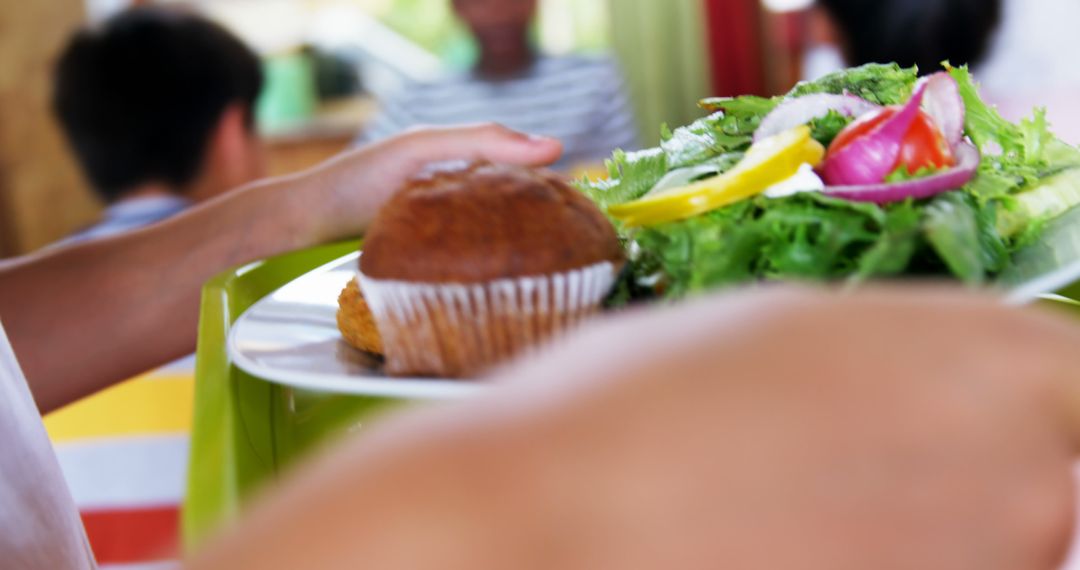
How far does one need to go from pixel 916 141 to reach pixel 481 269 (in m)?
0.34

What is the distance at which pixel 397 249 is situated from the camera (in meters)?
0.71

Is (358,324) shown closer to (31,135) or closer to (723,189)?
(723,189)

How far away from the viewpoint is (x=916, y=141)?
80 centimetres

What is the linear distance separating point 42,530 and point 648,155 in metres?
0.61

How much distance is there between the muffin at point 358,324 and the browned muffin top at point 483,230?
35 millimetres

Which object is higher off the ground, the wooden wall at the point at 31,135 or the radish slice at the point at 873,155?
the radish slice at the point at 873,155

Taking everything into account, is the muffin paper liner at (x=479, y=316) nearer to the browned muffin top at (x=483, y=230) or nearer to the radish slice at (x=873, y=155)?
the browned muffin top at (x=483, y=230)

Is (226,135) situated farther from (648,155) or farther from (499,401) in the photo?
(499,401)

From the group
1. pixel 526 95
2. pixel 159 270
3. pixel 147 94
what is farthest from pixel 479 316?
pixel 526 95

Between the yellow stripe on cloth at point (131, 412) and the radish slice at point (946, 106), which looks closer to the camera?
the radish slice at point (946, 106)

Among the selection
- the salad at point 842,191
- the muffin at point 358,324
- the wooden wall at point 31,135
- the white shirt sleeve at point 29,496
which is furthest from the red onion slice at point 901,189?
the wooden wall at point 31,135

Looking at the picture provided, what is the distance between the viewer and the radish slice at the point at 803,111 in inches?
35.4

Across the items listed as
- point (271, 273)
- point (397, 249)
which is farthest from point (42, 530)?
point (397, 249)

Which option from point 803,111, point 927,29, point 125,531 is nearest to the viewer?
point 803,111
